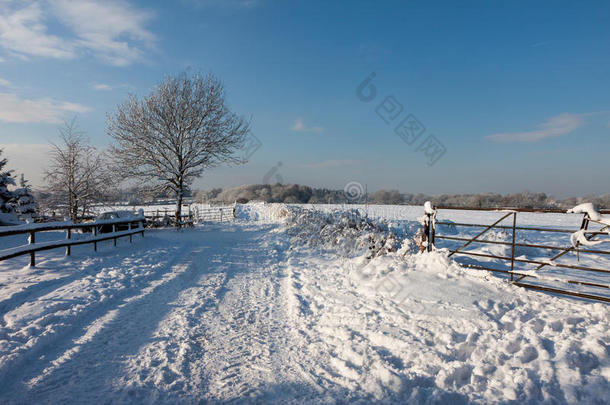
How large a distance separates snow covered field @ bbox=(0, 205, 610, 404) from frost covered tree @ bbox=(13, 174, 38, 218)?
42.8 feet

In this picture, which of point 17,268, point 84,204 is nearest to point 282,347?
point 17,268

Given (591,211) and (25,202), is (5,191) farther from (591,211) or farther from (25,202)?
(591,211)

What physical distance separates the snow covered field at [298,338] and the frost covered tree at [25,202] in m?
13.1

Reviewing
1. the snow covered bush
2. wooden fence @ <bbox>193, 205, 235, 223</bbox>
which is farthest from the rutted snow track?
wooden fence @ <bbox>193, 205, 235, 223</bbox>

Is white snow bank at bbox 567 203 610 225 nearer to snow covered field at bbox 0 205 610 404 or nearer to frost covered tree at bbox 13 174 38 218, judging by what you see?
snow covered field at bbox 0 205 610 404

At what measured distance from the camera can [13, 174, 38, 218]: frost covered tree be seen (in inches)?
641

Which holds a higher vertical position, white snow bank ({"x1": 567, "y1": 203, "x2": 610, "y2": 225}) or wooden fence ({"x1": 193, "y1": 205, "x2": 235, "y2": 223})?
white snow bank ({"x1": 567, "y1": 203, "x2": 610, "y2": 225})

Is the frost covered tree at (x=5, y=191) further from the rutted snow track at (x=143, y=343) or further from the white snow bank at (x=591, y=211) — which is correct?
the white snow bank at (x=591, y=211)

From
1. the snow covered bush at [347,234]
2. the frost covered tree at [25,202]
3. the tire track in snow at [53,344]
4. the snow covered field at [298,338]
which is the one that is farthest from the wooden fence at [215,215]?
the tire track in snow at [53,344]

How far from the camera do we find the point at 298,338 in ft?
13.8

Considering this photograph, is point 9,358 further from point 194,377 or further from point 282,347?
point 282,347

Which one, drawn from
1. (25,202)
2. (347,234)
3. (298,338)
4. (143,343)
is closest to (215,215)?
(25,202)

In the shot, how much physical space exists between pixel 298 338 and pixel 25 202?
20468 millimetres

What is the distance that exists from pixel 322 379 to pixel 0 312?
5.08 meters
